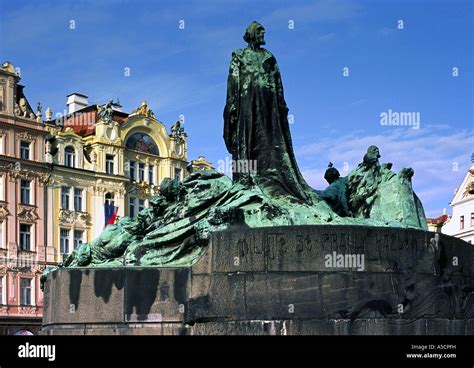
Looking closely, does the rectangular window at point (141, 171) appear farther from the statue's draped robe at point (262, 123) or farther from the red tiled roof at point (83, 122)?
the statue's draped robe at point (262, 123)

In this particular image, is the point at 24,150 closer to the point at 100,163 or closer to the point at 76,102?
the point at 100,163

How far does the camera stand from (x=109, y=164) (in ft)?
173

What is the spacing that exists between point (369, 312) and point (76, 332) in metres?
3.96

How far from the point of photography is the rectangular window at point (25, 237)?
47656 millimetres

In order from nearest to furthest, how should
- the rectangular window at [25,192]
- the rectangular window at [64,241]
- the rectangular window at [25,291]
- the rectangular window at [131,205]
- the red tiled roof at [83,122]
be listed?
the rectangular window at [25,291] → the rectangular window at [25,192] → the rectangular window at [64,241] → the red tiled roof at [83,122] → the rectangular window at [131,205]

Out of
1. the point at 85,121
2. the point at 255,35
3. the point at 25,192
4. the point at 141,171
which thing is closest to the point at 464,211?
the point at 141,171

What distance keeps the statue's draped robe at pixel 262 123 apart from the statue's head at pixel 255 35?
5.0 inches

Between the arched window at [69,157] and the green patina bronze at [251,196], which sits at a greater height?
the arched window at [69,157]

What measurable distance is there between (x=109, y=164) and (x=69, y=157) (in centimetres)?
253

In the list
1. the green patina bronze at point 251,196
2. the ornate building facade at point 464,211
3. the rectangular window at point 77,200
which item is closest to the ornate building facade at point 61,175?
the rectangular window at point 77,200

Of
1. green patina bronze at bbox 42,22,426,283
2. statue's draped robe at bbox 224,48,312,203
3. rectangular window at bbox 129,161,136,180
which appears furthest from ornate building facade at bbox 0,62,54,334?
statue's draped robe at bbox 224,48,312,203

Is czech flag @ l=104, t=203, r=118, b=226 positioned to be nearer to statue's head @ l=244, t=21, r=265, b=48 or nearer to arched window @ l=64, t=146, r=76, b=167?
arched window @ l=64, t=146, r=76, b=167

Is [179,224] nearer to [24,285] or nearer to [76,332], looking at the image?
[76,332]

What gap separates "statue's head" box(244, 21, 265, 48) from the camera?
50.6ft
